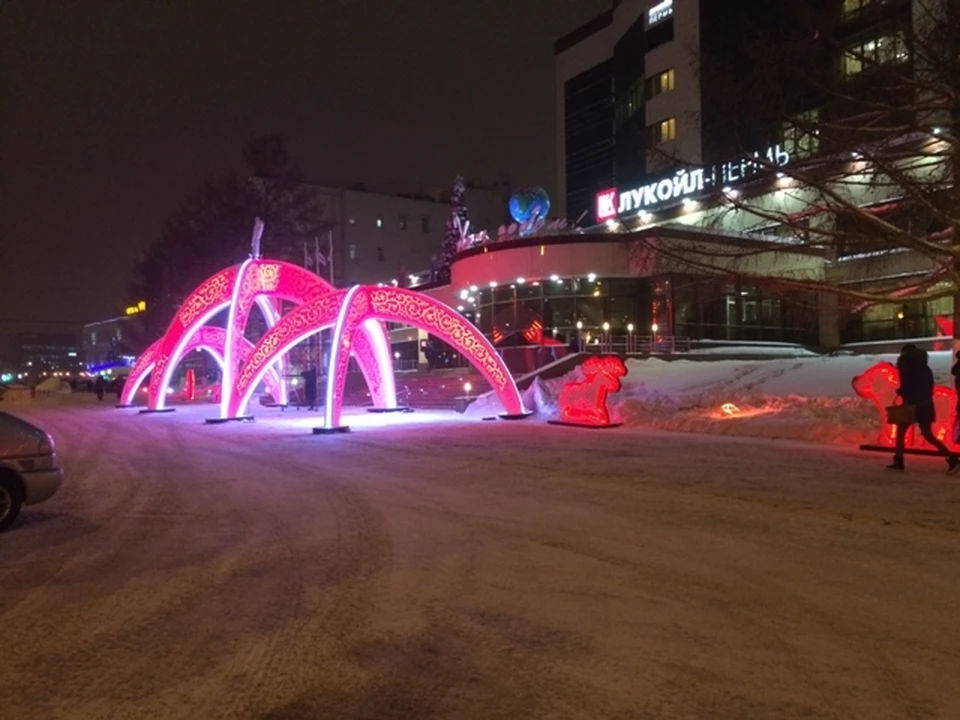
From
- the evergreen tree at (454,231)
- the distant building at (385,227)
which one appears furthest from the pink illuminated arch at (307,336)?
the distant building at (385,227)

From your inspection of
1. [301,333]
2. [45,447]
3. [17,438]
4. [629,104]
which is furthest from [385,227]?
[17,438]

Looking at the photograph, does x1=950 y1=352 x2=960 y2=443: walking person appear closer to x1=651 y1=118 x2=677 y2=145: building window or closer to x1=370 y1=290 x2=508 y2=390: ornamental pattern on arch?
x1=370 y1=290 x2=508 y2=390: ornamental pattern on arch

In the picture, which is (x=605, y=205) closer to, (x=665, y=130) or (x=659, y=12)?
(x=665, y=130)

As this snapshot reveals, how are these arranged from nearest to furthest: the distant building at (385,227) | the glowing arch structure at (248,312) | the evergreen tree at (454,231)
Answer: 1. the glowing arch structure at (248,312)
2. the evergreen tree at (454,231)
3. the distant building at (385,227)

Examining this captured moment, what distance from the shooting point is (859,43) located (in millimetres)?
13320

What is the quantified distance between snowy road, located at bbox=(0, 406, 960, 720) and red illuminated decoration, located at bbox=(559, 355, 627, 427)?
8125 mm

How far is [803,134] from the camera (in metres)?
14.7

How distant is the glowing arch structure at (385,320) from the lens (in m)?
22.8

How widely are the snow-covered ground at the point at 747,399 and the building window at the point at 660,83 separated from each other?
25.4 m

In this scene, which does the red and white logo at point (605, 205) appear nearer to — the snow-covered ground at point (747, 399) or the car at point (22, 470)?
the snow-covered ground at point (747, 399)

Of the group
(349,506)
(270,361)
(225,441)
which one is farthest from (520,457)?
(270,361)

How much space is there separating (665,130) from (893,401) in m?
37.2

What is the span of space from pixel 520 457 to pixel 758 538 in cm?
704

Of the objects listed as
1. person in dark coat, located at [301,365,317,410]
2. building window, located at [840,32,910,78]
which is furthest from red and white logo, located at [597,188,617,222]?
building window, located at [840,32,910,78]
